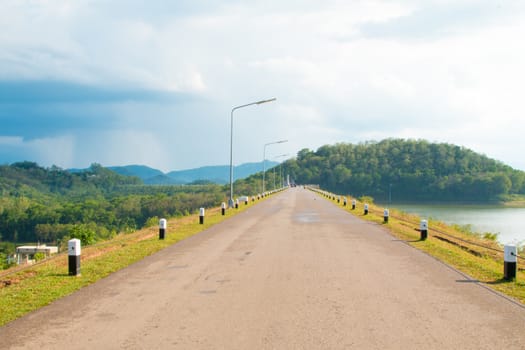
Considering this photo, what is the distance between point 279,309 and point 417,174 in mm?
150674

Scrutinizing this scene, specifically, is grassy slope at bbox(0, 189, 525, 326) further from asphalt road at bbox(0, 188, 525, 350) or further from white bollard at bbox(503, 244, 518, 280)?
asphalt road at bbox(0, 188, 525, 350)

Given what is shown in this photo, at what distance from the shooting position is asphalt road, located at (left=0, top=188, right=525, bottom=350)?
572 cm

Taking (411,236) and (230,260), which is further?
(411,236)

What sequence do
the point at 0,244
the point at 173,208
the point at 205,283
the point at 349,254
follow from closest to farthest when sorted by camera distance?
the point at 205,283, the point at 349,254, the point at 0,244, the point at 173,208

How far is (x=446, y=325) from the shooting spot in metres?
6.36

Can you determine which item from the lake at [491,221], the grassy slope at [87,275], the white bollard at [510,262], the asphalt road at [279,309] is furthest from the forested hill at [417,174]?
the asphalt road at [279,309]

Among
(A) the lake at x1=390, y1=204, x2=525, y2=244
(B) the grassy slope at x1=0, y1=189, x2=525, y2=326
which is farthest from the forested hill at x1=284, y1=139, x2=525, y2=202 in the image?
(B) the grassy slope at x1=0, y1=189, x2=525, y2=326

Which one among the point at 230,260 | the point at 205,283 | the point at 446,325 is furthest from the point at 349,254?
the point at 446,325

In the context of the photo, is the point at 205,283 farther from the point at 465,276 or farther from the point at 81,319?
the point at 465,276

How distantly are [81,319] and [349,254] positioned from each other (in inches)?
309

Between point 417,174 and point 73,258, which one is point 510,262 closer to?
point 73,258

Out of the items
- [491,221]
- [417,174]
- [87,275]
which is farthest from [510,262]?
[417,174]

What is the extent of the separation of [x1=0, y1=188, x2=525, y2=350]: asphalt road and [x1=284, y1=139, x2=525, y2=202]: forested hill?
128 metres

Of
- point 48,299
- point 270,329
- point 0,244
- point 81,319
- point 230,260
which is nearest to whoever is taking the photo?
point 270,329
